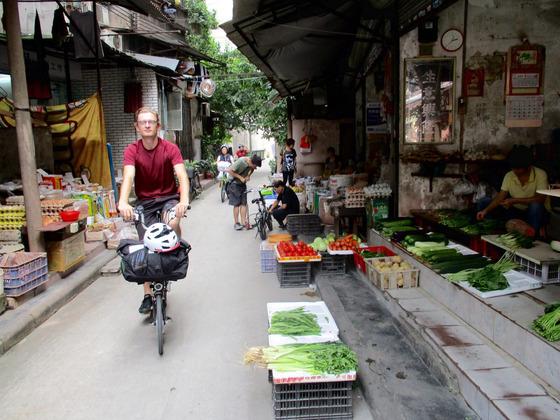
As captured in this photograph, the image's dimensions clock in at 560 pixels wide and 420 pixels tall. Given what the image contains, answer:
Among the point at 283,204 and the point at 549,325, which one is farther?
the point at 283,204

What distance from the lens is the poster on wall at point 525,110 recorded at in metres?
7.01

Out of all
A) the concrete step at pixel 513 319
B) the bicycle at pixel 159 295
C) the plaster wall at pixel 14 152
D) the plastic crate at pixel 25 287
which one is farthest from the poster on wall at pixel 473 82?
the plaster wall at pixel 14 152

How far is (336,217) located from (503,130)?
10.6ft

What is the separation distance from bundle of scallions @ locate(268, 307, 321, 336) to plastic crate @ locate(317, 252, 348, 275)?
9.49 feet

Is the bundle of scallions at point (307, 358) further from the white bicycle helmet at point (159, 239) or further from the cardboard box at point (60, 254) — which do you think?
the cardboard box at point (60, 254)

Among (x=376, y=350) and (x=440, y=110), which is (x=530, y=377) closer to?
(x=376, y=350)

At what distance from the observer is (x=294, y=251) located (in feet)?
24.0

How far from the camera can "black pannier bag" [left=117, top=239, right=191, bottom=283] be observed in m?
4.53

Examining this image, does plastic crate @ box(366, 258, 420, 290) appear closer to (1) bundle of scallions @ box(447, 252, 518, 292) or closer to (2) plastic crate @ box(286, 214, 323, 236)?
(1) bundle of scallions @ box(447, 252, 518, 292)

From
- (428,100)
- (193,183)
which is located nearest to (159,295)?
(428,100)

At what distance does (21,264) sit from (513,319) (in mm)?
5550

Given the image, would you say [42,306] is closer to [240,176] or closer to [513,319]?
[513,319]

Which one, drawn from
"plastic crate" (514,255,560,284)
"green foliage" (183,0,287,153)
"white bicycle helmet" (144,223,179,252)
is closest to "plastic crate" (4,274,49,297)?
"white bicycle helmet" (144,223,179,252)

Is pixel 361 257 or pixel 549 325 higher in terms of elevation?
pixel 549 325
